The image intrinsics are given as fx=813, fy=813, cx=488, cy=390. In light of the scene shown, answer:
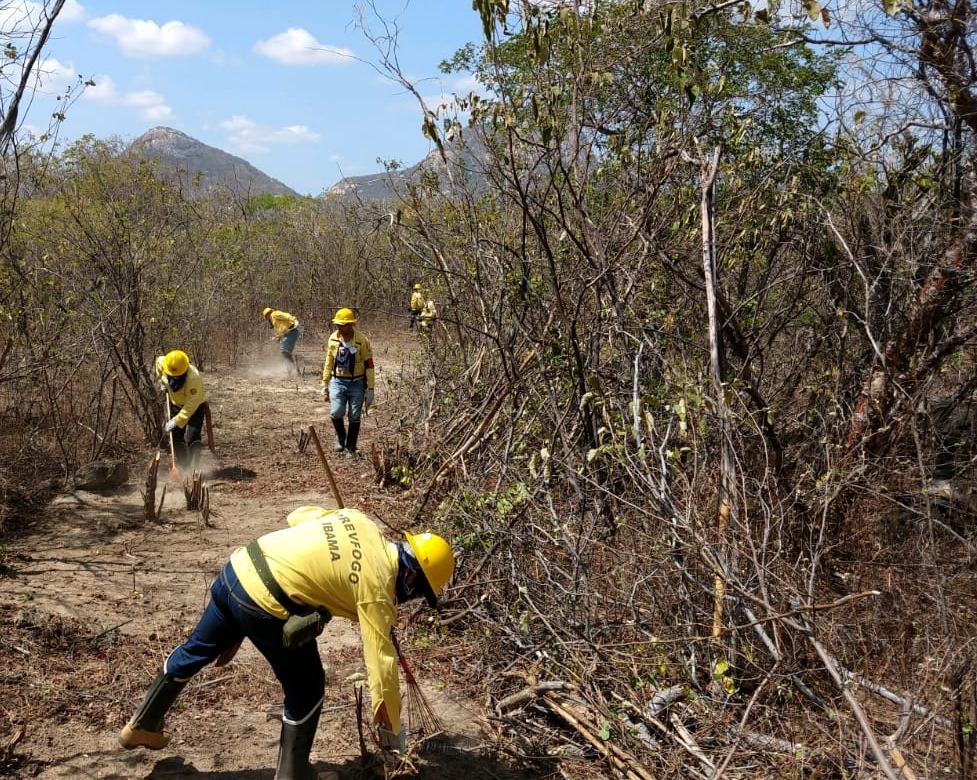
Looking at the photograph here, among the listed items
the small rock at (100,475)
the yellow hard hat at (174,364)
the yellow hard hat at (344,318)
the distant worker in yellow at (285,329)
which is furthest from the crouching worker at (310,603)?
the distant worker in yellow at (285,329)

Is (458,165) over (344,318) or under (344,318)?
over

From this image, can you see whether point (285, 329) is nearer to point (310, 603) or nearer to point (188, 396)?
point (188, 396)

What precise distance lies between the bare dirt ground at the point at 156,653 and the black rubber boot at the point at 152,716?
6.1 inches

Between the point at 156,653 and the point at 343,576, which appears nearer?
the point at 343,576

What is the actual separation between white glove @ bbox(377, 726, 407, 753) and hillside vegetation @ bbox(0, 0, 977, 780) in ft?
2.10

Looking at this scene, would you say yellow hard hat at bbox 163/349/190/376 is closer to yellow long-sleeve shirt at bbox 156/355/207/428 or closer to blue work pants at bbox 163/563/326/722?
yellow long-sleeve shirt at bbox 156/355/207/428

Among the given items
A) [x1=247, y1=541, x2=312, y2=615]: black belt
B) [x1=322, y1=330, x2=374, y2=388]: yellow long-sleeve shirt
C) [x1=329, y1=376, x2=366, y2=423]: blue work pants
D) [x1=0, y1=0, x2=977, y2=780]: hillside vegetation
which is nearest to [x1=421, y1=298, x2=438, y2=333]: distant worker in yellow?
[x1=0, y1=0, x2=977, y2=780]: hillside vegetation

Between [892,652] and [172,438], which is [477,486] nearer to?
[892,652]

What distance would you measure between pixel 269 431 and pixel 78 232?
303 cm

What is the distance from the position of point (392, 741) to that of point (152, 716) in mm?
1013

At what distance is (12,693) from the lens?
3842 mm

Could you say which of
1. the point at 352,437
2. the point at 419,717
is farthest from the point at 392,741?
the point at 352,437

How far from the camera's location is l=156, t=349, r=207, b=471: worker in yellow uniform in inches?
289

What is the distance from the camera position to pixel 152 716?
339cm
